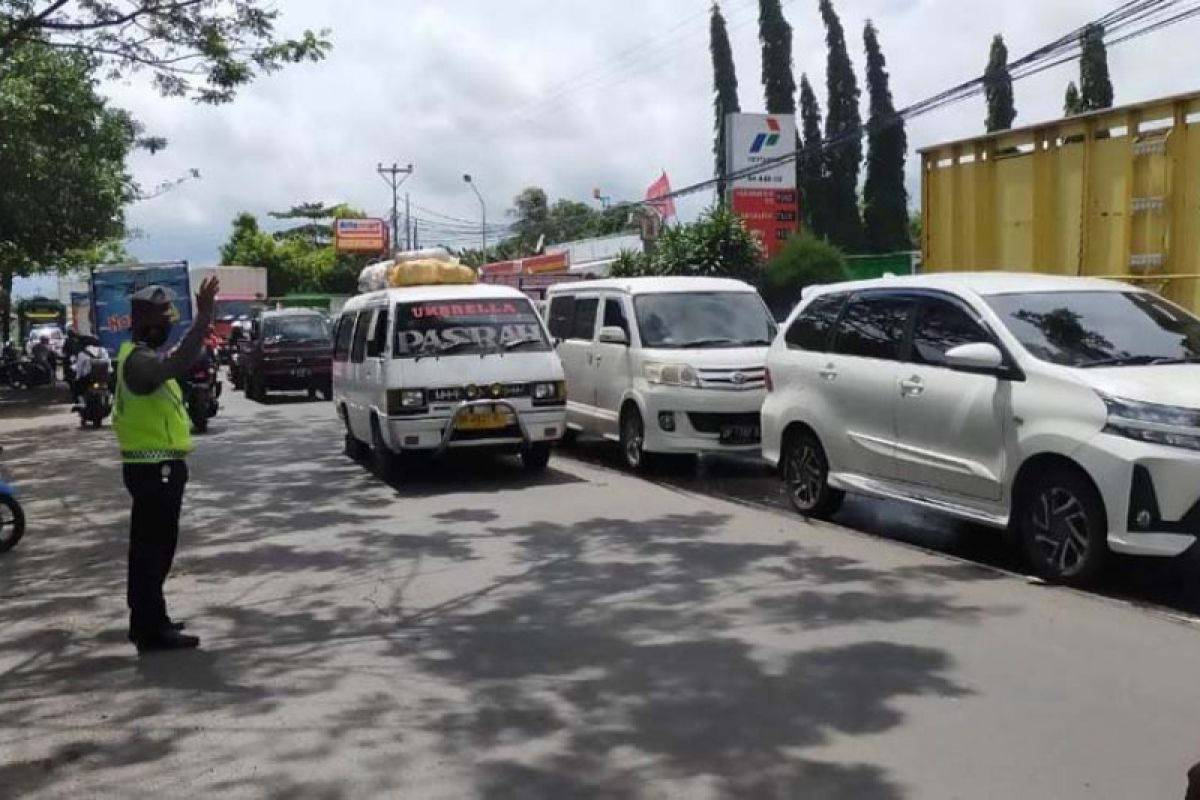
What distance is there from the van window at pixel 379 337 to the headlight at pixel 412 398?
0.68 metres

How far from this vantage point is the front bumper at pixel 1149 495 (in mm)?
5891

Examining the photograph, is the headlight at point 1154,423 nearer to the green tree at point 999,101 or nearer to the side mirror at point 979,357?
the side mirror at point 979,357

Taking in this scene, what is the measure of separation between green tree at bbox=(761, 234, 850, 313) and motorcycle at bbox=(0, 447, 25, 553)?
854 inches

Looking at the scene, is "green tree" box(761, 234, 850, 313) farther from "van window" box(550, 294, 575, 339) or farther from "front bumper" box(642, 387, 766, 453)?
"front bumper" box(642, 387, 766, 453)

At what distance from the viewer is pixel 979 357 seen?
6824 millimetres

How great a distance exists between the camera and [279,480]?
11883 mm

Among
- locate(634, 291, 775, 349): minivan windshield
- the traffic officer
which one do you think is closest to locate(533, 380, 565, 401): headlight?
locate(634, 291, 775, 349): minivan windshield

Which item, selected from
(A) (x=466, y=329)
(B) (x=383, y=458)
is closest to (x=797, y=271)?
(A) (x=466, y=329)

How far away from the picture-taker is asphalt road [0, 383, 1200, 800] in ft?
14.0

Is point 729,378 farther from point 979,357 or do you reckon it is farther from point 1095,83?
point 1095,83

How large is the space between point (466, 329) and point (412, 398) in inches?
39.3

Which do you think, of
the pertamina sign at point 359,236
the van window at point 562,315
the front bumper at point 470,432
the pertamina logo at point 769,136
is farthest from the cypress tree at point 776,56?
the front bumper at point 470,432

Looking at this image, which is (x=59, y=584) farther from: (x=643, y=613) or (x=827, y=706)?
(x=827, y=706)

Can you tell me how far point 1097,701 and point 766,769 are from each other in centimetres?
151
